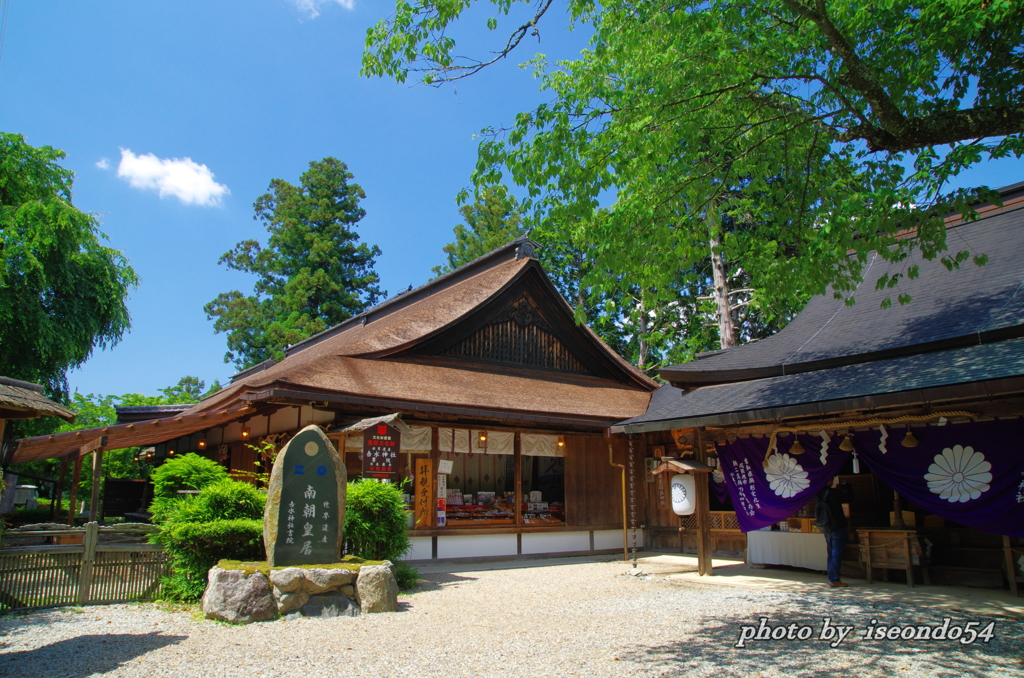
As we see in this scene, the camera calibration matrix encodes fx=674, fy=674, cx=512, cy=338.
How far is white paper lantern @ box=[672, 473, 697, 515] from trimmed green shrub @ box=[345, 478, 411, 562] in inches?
172

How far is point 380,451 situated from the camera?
10.4 metres

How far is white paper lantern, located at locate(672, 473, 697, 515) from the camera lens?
10.8 m

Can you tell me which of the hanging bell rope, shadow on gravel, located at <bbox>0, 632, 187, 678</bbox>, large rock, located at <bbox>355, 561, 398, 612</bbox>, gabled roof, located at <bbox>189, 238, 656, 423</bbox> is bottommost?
shadow on gravel, located at <bbox>0, 632, 187, 678</bbox>

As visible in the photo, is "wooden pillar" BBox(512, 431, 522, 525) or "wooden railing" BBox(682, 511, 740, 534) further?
"wooden pillar" BBox(512, 431, 522, 525)

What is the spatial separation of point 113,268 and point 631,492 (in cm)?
1737

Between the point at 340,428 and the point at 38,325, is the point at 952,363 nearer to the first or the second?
the point at 340,428

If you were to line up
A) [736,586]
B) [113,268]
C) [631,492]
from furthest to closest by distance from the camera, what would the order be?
1. [113,268]
2. [631,492]
3. [736,586]

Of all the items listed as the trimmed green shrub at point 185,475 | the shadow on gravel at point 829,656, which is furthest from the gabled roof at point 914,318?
the trimmed green shrub at point 185,475

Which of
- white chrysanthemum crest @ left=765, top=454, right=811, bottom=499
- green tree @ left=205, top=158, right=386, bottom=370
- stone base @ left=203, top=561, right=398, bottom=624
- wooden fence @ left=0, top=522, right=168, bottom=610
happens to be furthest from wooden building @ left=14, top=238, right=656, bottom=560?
green tree @ left=205, top=158, right=386, bottom=370

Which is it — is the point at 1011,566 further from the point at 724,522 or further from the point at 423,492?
the point at 423,492

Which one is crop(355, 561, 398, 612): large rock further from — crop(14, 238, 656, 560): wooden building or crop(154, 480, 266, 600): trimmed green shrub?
crop(14, 238, 656, 560): wooden building

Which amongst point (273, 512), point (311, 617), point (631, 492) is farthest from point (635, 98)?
point (631, 492)

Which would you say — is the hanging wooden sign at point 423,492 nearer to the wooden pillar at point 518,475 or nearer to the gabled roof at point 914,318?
the wooden pillar at point 518,475

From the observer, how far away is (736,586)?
9.50 metres
